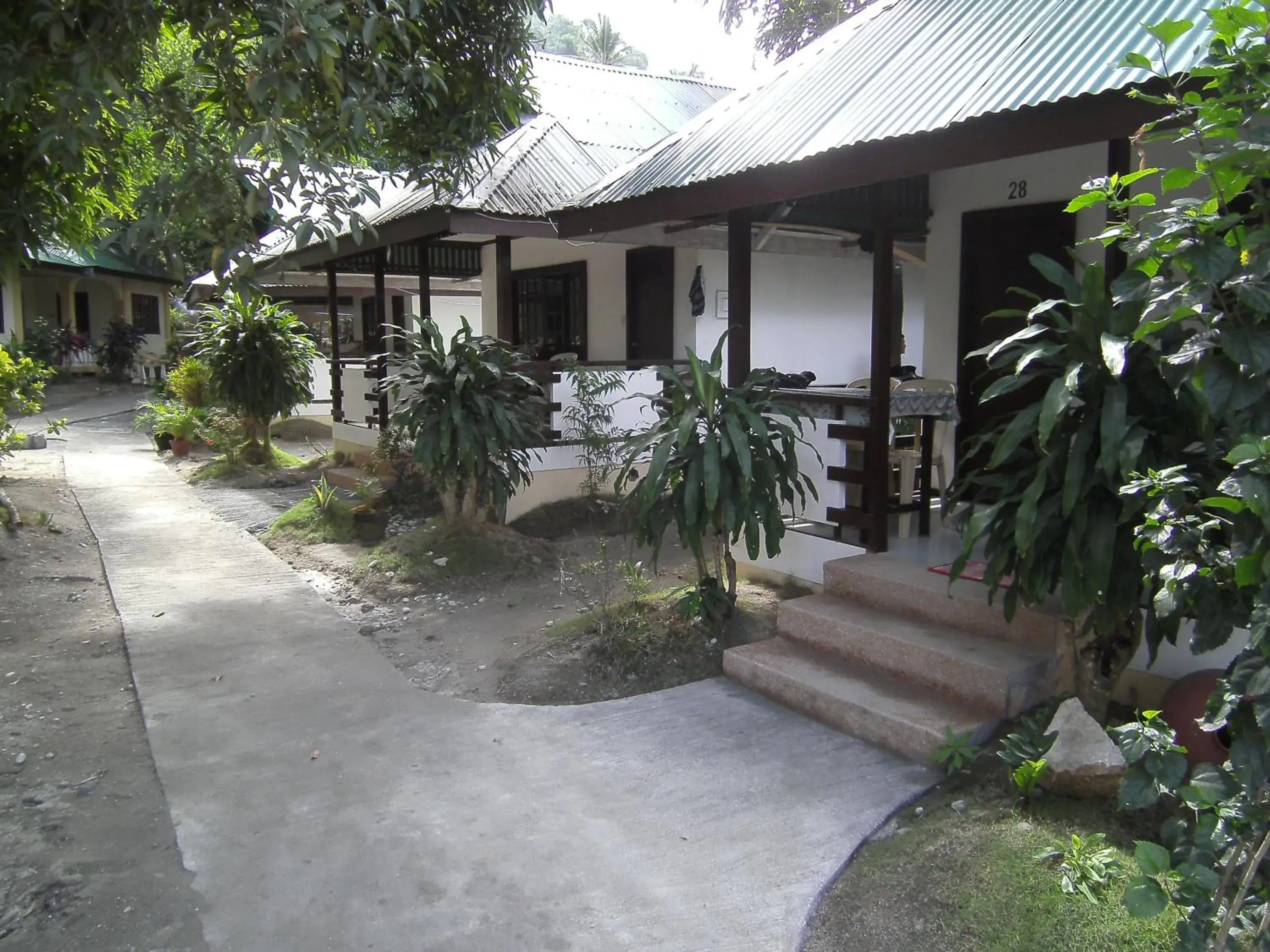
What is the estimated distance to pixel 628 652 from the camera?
592cm

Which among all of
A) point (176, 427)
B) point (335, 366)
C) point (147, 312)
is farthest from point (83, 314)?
point (335, 366)

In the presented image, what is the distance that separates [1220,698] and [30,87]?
5916 mm

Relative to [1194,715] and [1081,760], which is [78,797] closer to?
[1081,760]

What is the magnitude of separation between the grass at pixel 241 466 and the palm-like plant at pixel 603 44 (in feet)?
97.4

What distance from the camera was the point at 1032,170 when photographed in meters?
7.11

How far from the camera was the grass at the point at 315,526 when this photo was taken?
9.93 meters

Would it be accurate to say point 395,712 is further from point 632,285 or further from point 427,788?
point 632,285

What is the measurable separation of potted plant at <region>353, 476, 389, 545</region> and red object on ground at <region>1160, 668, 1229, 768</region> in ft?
24.9

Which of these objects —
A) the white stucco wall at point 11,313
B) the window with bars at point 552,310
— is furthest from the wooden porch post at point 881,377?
the white stucco wall at point 11,313

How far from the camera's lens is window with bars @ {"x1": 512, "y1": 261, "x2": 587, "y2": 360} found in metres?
13.5

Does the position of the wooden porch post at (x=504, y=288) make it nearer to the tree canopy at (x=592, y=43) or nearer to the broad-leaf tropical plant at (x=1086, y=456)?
the broad-leaf tropical plant at (x=1086, y=456)

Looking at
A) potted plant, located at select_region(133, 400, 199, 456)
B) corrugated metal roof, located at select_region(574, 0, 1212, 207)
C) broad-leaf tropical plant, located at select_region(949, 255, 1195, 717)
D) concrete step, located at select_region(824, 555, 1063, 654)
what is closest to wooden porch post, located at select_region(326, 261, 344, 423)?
potted plant, located at select_region(133, 400, 199, 456)

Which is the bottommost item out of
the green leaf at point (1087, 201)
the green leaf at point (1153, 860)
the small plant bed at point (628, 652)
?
the small plant bed at point (628, 652)

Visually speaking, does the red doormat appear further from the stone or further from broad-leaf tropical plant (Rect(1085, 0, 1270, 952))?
broad-leaf tropical plant (Rect(1085, 0, 1270, 952))
